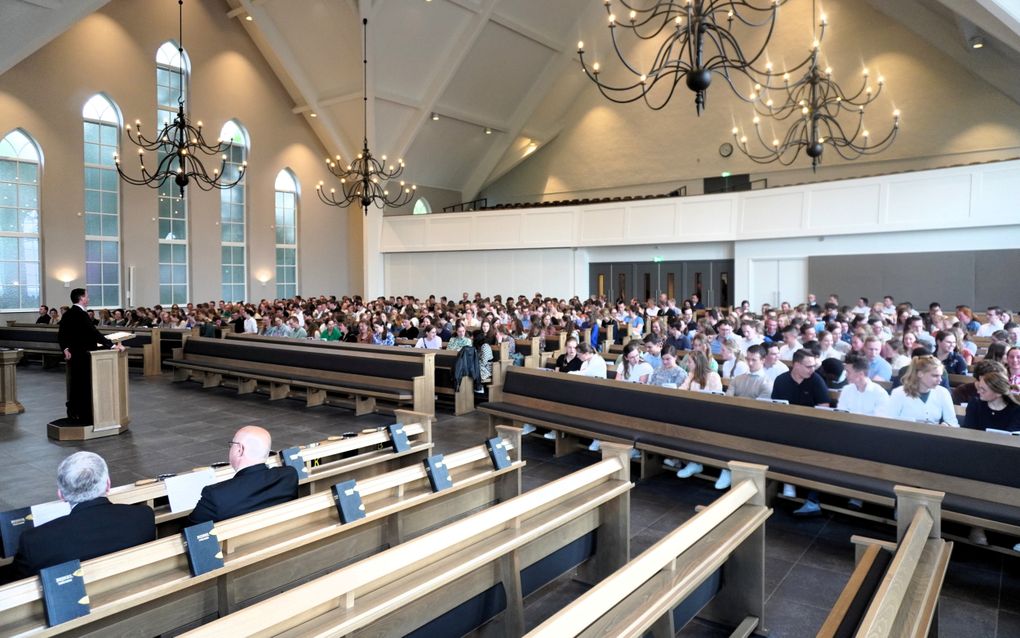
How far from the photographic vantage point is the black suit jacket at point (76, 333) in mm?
6473

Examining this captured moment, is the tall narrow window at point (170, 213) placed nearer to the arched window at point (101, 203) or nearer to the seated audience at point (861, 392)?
the arched window at point (101, 203)

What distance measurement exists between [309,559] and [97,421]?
15.9ft

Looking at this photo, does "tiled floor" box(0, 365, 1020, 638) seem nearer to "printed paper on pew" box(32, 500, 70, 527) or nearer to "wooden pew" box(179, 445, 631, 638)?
"wooden pew" box(179, 445, 631, 638)

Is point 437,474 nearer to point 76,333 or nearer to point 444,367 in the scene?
point 444,367

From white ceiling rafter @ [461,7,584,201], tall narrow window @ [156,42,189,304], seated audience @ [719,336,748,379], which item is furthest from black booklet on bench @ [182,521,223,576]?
white ceiling rafter @ [461,7,584,201]

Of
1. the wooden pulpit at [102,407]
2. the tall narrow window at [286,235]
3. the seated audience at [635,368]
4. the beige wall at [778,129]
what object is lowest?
the wooden pulpit at [102,407]

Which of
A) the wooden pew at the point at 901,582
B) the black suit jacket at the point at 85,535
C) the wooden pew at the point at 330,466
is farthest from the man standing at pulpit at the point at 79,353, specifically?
the wooden pew at the point at 901,582

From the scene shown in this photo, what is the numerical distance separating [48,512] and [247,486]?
725 millimetres

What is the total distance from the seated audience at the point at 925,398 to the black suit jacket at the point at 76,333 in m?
7.21

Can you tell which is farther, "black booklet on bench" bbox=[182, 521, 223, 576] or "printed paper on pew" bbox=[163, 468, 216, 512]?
"printed paper on pew" bbox=[163, 468, 216, 512]

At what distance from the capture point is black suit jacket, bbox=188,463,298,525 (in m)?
2.73

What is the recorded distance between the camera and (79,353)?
21.4ft

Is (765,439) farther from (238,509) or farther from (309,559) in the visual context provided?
(238,509)

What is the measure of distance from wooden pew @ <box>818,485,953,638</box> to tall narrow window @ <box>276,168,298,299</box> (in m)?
20.4
